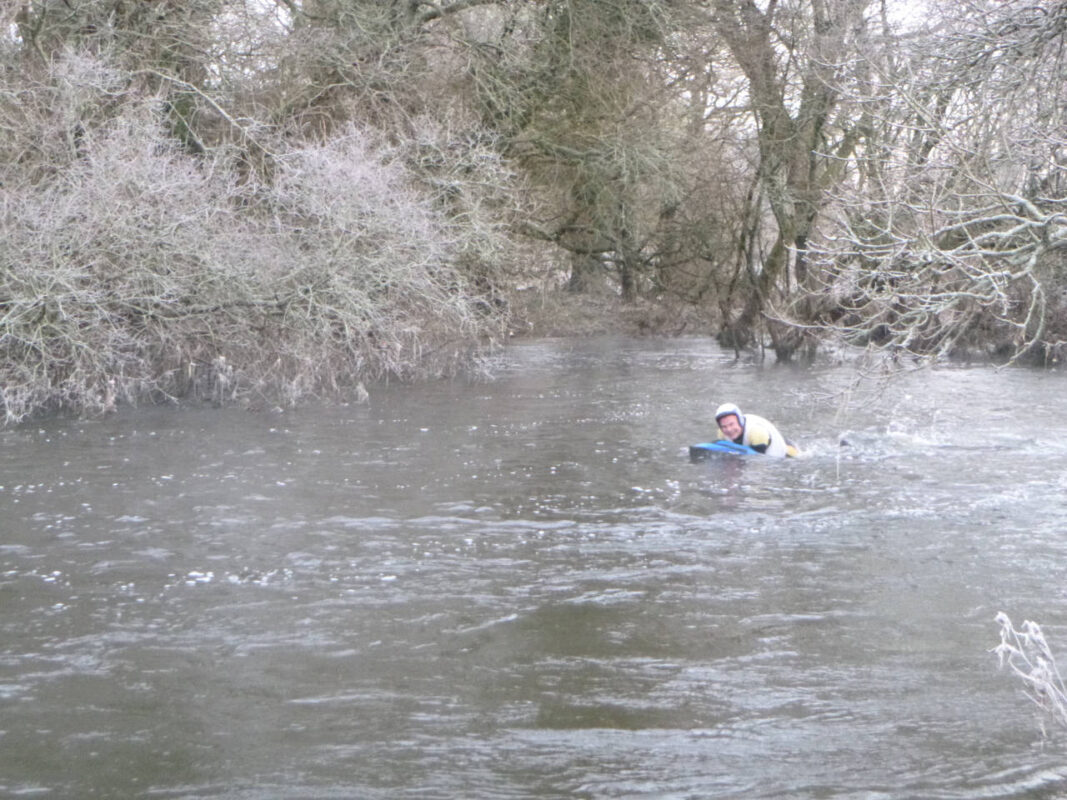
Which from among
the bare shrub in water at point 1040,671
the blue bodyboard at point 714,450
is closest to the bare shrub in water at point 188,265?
the blue bodyboard at point 714,450

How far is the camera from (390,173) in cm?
1989

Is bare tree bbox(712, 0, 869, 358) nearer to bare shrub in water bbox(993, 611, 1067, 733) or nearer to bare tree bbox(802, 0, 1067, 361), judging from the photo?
bare tree bbox(802, 0, 1067, 361)

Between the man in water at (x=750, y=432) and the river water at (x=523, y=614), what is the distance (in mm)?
432

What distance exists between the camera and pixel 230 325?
762 inches

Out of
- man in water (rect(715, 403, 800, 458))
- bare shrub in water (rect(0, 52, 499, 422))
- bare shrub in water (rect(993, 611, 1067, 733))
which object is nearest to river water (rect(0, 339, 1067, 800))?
bare shrub in water (rect(993, 611, 1067, 733))

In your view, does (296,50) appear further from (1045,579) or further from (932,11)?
(1045,579)

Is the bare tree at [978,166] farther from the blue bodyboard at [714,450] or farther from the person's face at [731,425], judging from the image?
the person's face at [731,425]

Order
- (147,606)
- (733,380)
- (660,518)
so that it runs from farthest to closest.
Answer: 1. (733,380)
2. (660,518)
3. (147,606)

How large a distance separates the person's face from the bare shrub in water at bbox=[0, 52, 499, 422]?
5730 mm

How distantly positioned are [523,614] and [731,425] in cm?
707

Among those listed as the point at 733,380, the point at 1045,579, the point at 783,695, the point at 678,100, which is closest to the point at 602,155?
the point at 678,100

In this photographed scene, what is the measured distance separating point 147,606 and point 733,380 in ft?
54.8

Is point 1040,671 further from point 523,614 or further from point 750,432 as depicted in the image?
point 750,432

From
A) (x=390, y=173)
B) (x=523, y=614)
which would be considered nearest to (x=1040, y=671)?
(x=523, y=614)
